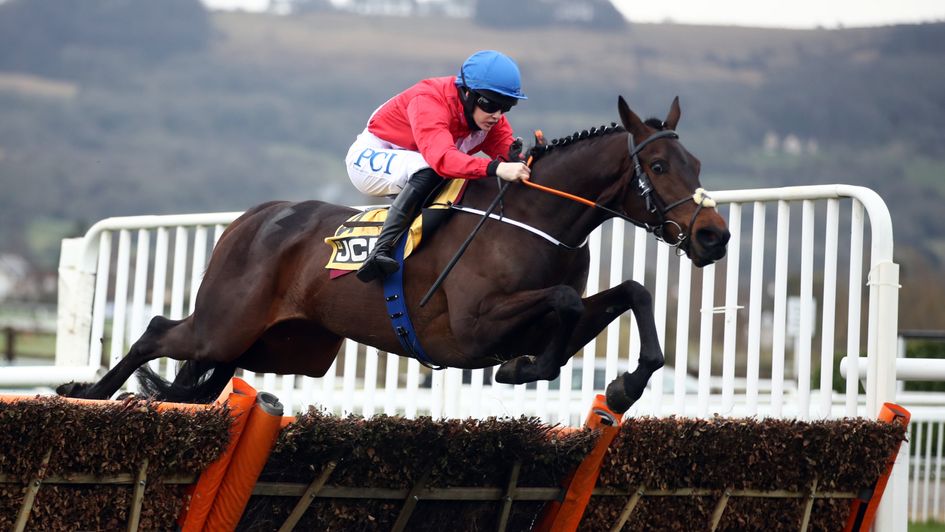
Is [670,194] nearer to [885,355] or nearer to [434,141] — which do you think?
[434,141]

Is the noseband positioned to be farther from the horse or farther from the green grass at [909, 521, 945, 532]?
the green grass at [909, 521, 945, 532]

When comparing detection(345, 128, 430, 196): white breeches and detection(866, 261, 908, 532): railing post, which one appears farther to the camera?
detection(345, 128, 430, 196): white breeches

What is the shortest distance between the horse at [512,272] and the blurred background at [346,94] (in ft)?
266

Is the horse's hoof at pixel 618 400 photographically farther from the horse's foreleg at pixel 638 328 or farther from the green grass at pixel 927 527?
the green grass at pixel 927 527

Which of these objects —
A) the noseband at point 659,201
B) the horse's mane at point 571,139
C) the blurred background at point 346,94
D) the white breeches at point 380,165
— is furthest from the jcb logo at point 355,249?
the blurred background at point 346,94

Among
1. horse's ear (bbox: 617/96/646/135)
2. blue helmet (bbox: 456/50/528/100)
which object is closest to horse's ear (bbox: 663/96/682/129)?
horse's ear (bbox: 617/96/646/135)

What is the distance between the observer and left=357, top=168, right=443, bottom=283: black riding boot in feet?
18.3

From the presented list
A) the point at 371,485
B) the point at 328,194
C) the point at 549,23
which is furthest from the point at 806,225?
the point at 549,23

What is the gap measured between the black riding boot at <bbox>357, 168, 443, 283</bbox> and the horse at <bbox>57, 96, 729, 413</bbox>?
136mm

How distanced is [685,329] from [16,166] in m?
127

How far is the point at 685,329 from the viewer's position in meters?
6.04

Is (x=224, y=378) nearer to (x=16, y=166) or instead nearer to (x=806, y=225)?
(x=806, y=225)

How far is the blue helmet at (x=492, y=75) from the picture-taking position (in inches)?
218

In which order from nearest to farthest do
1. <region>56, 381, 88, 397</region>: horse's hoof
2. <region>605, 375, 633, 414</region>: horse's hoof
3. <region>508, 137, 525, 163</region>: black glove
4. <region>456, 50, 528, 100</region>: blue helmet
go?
<region>605, 375, 633, 414</region>: horse's hoof < <region>456, 50, 528, 100</region>: blue helmet < <region>508, 137, 525, 163</region>: black glove < <region>56, 381, 88, 397</region>: horse's hoof
